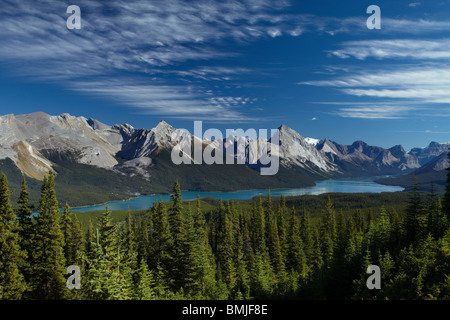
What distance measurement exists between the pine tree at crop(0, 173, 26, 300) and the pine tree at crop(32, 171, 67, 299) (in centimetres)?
357

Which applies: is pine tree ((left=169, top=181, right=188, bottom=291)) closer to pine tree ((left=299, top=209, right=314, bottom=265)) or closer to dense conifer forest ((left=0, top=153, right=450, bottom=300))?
dense conifer forest ((left=0, top=153, right=450, bottom=300))

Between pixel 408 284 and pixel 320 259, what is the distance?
173 ft

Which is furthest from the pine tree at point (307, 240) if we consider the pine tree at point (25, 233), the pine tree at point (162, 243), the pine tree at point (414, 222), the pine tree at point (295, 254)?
the pine tree at point (25, 233)

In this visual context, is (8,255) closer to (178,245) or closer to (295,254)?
(178,245)

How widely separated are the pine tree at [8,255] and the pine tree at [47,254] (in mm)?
3574

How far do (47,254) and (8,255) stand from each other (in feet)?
17.9

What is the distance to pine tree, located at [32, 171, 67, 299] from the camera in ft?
117

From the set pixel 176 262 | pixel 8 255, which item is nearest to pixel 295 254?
pixel 176 262

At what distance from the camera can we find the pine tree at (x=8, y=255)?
30844mm

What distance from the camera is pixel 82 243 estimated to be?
195 ft
